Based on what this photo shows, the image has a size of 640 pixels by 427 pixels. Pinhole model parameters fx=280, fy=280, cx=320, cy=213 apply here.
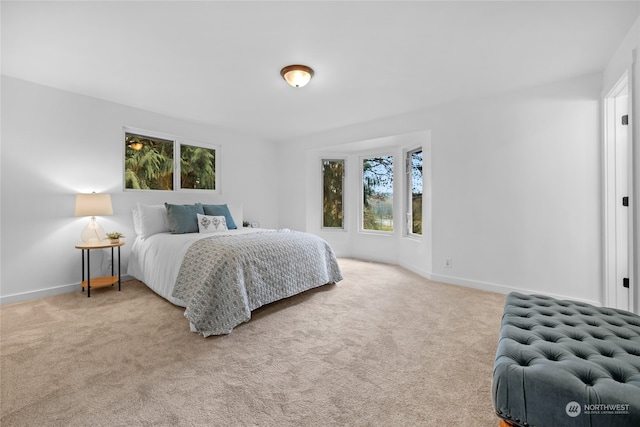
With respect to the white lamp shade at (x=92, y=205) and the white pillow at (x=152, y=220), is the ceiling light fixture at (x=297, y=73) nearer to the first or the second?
the white pillow at (x=152, y=220)

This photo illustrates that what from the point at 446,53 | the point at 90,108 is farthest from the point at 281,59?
the point at 90,108

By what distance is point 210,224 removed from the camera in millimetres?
3656

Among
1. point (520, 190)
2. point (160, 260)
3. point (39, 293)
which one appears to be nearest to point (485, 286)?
point (520, 190)

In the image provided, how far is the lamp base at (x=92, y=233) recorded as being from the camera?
3357 mm

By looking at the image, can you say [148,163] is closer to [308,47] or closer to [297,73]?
[297,73]

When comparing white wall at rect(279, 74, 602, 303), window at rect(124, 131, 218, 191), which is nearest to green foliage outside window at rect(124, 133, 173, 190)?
window at rect(124, 131, 218, 191)

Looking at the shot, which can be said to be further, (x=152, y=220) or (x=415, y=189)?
(x=415, y=189)

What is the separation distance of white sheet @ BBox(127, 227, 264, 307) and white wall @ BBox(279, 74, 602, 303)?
10.2ft

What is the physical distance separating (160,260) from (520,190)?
413 centimetres

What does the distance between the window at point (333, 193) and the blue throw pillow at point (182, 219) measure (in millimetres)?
2645

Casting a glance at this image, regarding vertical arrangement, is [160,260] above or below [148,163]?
below

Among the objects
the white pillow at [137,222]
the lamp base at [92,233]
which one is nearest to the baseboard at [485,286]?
the white pillow at [137,222]

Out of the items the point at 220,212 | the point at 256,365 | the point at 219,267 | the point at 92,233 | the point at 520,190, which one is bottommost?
the point at 256,365

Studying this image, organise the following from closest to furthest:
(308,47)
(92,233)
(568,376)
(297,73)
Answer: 1. (568,376)
2. (308,47)
3. (297,73)
4. (92,233)
